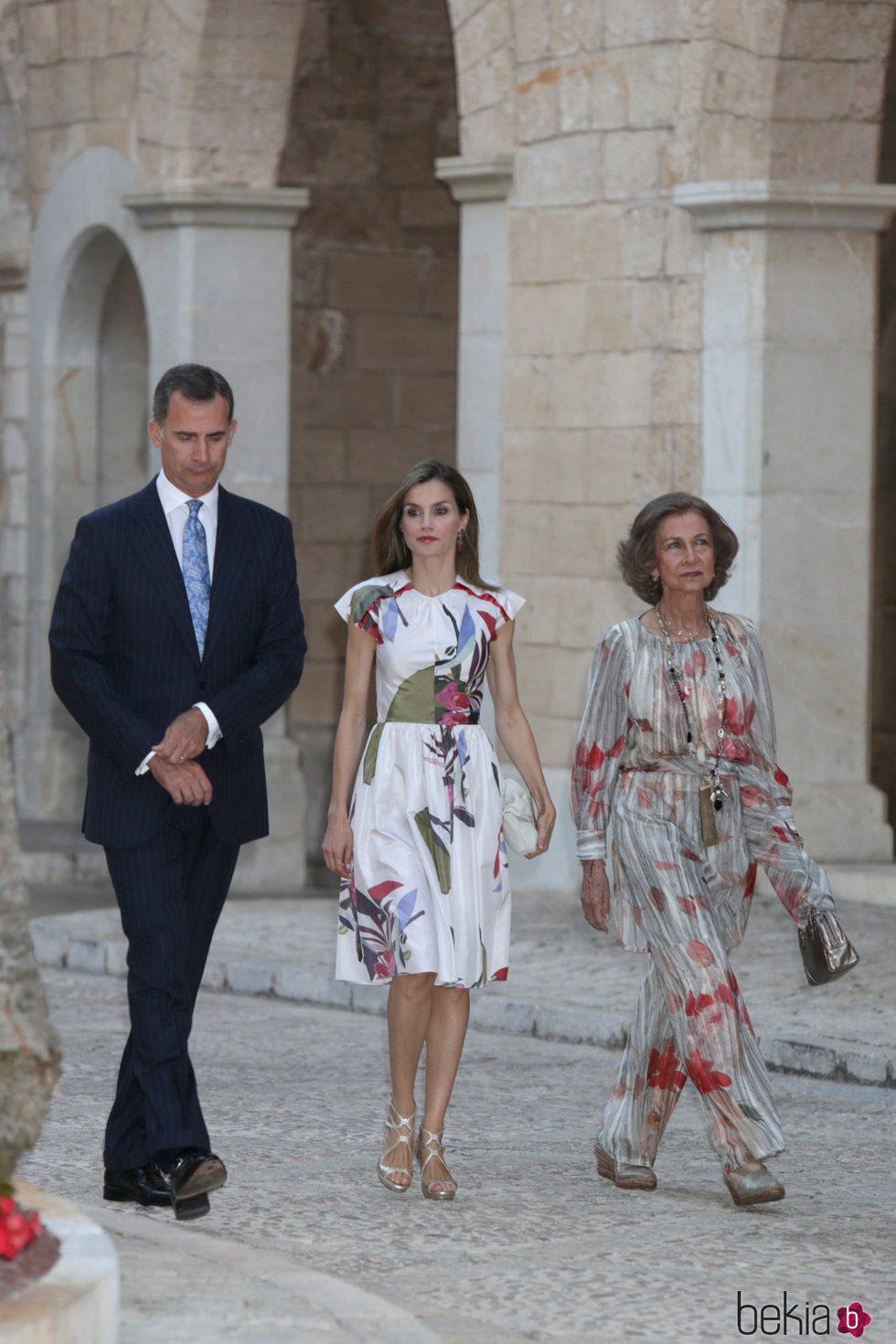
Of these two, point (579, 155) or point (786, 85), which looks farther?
point (579, 155)

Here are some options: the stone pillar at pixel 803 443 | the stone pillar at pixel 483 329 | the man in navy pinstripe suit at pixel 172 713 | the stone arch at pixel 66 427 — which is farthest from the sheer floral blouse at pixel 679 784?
the stone arch at pixel 66 427

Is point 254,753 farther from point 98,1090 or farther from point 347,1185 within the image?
point 98,1090

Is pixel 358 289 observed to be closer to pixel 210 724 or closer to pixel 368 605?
pixel 368 605

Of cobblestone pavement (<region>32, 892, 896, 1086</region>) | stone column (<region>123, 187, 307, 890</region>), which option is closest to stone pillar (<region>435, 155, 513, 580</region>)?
→ stone column (<region>123, 187, 307, 890</region>)

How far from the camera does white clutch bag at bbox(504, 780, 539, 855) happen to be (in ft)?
19.4

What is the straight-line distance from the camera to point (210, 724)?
5617mm

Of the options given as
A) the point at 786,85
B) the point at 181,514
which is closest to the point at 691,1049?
the point at 181,514

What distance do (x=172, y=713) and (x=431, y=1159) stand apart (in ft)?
3.92

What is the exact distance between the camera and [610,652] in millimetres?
6062

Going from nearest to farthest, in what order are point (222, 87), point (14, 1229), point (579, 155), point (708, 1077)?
point (14, 1229) < point (708, 1077) < point (579, 155) < point (222, 87)

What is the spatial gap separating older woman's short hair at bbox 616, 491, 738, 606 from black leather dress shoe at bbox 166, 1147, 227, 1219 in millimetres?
1685

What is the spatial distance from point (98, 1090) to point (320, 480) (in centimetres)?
876

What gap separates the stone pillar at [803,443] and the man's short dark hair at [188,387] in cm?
542

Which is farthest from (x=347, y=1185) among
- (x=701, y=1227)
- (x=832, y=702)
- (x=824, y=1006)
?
(x=832, y=702)
